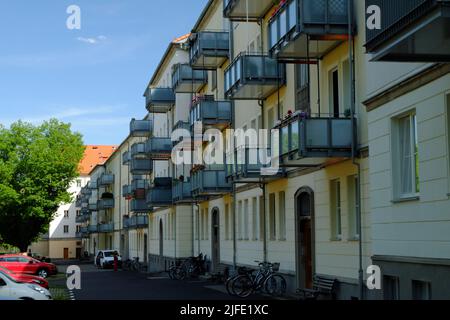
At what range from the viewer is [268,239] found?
2869 centimetres

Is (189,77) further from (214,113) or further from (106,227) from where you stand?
(106,227)

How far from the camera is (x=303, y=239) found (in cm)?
2481

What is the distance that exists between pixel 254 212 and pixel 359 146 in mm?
11801

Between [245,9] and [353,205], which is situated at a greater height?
[245,9]

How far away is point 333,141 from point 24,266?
3062cm

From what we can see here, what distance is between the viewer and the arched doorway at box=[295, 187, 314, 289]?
24297 millimetres

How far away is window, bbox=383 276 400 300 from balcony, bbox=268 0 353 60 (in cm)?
682

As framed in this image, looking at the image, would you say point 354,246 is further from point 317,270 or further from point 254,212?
point 254,212

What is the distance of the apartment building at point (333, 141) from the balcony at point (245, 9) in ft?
0.27

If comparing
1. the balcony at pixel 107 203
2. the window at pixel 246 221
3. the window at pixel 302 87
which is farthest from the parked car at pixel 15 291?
the balcony at pixel 107 203

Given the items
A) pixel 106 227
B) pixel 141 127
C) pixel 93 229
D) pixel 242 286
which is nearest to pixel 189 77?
pixel 242 286

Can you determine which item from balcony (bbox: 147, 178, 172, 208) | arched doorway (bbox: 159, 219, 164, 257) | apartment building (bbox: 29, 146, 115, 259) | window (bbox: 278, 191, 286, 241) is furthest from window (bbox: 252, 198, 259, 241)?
apartment building (bbox: 29, 146, 115, 259)

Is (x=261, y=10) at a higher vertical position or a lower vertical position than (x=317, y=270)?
higher
